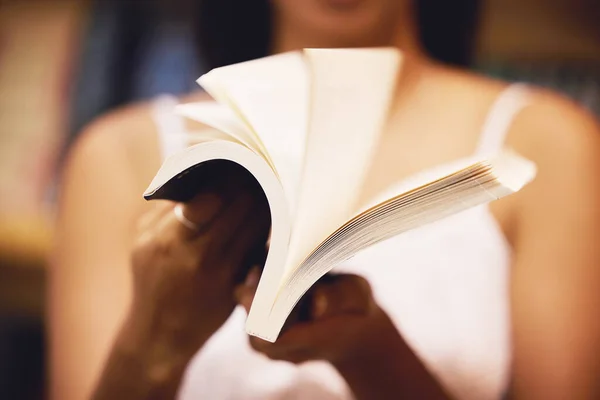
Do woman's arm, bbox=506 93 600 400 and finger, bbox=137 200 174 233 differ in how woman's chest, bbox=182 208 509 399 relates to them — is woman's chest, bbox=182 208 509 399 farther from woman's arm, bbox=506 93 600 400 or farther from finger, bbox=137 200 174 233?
finger, bbox=137 200 174 233

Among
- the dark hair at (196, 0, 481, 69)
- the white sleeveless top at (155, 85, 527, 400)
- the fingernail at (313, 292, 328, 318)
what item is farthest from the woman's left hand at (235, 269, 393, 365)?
the dark hair at (196, 0, 481, 69)

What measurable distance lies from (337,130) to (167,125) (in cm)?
41

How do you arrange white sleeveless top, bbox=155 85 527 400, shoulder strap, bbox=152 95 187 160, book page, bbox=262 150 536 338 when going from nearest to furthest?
book page, bbox=262 150 536 338 < white sleeveless top, bbox=155 85 527 400 < shoulder strap, bbox=152 95 187 160

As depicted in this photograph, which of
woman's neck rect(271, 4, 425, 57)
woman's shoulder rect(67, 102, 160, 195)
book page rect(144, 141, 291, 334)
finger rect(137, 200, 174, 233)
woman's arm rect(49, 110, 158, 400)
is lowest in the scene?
woman's arm rect(49, 110, 158, 400)

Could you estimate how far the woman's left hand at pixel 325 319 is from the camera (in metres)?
0.39

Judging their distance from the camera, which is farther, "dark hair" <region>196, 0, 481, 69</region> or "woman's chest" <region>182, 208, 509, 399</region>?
"dark hair" <region>196, 0, 481, 69</region>

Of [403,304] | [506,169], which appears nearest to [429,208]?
[506,169]

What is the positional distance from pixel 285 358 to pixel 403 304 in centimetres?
22

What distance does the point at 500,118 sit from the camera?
26.2 inches

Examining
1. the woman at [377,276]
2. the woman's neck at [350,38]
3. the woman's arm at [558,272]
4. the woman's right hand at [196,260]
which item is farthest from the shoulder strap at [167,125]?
the woman's arm at [558,272]

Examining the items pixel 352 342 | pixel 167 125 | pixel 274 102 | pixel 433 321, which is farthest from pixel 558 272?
pixel 167 125

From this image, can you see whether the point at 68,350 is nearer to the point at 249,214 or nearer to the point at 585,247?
the point at 249,214

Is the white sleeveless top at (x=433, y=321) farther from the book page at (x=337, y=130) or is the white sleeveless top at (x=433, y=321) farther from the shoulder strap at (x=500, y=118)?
the book page at (x=337, y=130)

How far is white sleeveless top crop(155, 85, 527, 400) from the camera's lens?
57 cm
